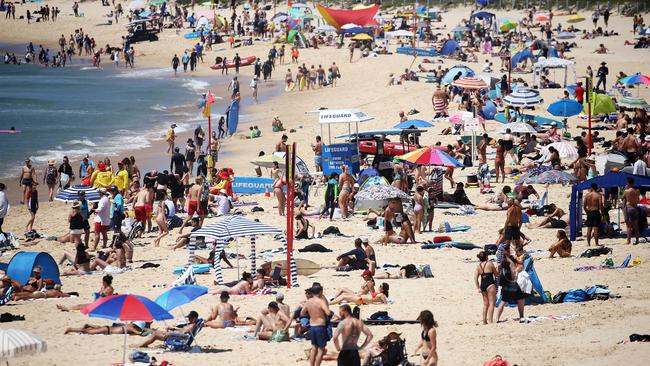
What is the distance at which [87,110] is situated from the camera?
43094 mm

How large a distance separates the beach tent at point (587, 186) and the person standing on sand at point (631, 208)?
26cm

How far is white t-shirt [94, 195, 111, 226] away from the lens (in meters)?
19.3

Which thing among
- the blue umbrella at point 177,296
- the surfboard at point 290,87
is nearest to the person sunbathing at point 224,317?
the blue umbrella at point 177,296

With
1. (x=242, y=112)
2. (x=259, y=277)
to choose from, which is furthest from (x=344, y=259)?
(x=242, y=112)

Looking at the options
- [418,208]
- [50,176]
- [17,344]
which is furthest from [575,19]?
[17,344]

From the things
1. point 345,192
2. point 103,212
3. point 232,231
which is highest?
point 232,231

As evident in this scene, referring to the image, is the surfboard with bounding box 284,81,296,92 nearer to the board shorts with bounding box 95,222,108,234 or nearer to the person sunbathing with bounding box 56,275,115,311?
the board shorts with bounding box 95,222,108,234

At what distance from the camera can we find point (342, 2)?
6706cm

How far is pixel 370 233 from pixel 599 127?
11400mm

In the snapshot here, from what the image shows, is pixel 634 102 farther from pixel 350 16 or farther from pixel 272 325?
pixel 350 16

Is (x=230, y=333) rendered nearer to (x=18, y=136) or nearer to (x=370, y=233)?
(x=370, y=233)

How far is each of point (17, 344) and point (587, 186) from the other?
33.9 ft

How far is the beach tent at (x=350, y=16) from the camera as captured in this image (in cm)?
5262

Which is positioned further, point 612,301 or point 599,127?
point 599,127
